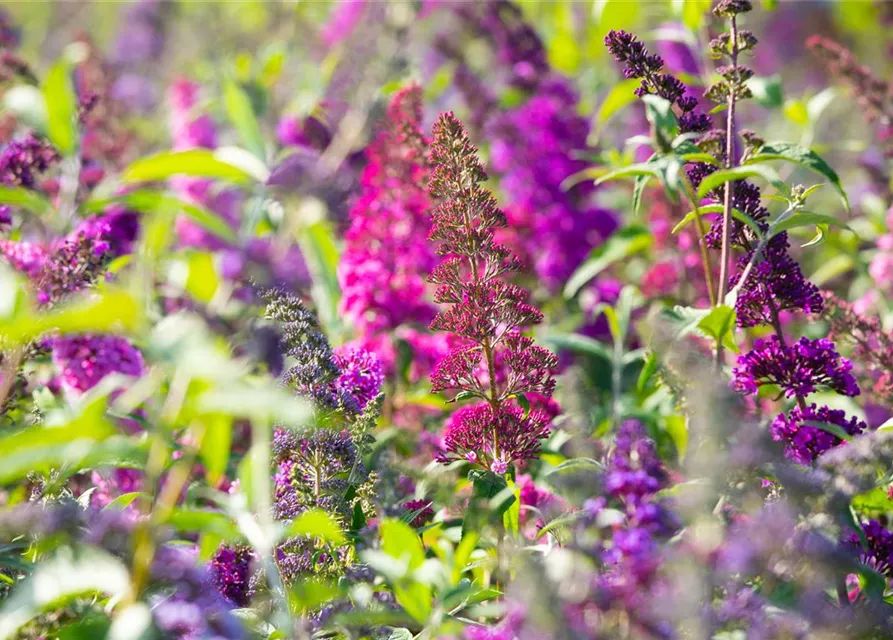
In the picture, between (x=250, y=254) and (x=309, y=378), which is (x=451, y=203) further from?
(x=250, y=254)

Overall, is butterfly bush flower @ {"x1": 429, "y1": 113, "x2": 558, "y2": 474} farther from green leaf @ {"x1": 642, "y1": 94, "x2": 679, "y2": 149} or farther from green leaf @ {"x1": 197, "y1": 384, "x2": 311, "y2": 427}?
green leaf @ {"x1": 197, "y1": 384, "x2": 311, "y2": 427}

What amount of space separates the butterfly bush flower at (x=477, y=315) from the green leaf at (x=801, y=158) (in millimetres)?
482

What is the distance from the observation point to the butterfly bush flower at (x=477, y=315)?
1677 mm

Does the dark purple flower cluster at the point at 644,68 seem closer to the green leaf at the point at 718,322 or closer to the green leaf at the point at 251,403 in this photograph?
the green leaf at the point at 718,322

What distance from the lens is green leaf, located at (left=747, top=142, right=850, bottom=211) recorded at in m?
1.64

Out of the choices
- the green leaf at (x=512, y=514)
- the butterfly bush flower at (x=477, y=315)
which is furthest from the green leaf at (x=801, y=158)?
the green leaf at (x=512, y=514)

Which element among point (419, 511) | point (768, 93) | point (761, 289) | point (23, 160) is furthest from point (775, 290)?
point (23, 160)

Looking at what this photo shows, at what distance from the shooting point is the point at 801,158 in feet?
5.42

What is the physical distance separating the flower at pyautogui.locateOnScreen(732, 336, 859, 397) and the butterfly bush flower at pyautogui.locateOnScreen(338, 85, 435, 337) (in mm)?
1146

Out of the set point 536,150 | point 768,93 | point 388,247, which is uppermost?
point 536,150

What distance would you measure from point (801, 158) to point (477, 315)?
64 centimetres

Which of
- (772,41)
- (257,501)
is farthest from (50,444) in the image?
(772,41)

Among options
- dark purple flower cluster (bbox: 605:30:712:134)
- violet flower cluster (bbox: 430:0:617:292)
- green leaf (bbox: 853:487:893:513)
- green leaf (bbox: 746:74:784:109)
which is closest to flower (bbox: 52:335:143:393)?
dark purple flower cluster (bbox: 605:30:712:134)

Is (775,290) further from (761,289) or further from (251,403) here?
(251,403)
